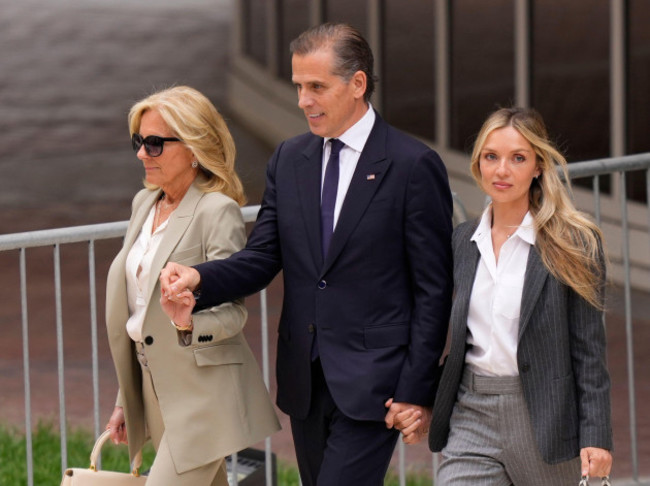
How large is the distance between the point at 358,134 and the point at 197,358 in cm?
83

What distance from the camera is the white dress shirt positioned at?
4105 mm

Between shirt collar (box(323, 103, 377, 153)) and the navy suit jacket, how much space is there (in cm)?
2

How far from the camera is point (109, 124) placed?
826 inches

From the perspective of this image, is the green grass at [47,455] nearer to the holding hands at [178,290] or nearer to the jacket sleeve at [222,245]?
the jacket sleeve at [222,245]

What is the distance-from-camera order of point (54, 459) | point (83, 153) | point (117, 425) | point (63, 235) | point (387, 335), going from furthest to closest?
point (83, 153), point (54, 459), point (63, 235), point (117, 425), point (387, 335)

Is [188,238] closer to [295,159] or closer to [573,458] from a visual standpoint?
[295,159]

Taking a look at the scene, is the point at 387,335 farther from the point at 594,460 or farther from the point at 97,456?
the point at 97,456

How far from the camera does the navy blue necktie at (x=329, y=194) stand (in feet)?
12.9

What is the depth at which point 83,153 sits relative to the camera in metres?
19.1

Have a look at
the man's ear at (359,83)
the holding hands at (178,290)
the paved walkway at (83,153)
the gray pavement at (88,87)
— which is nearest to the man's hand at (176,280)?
the holding hands at (178,290)

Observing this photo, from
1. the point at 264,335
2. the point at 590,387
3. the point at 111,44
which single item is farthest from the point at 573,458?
the point at 111,44

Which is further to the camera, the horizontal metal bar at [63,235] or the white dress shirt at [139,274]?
the horizontal metal bar at [63,235]

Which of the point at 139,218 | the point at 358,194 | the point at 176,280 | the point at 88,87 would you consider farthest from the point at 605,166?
the point at 88,87

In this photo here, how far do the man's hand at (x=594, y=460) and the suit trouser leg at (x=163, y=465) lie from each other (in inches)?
45.4
